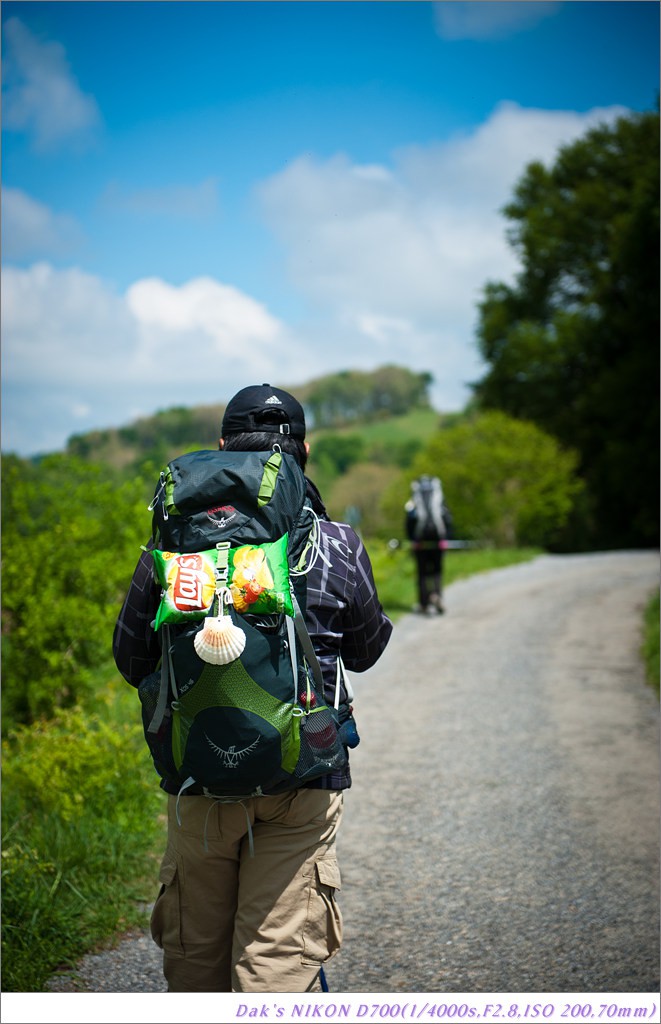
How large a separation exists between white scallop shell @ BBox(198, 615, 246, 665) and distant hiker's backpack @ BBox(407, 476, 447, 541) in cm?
967

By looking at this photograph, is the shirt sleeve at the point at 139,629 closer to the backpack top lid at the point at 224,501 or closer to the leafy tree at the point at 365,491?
the backpack top lid at the point at 224,501

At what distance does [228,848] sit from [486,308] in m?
33.2

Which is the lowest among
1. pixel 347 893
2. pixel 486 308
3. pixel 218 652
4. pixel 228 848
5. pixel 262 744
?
pixel 347 893

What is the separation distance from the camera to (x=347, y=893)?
4355 mm

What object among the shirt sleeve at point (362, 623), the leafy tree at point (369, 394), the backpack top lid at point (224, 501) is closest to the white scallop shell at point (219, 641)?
the backpack top lid at point (224, 501)

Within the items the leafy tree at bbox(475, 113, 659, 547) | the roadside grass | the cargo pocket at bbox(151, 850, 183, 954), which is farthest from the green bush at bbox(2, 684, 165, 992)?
the leafy tree at bbox(475, 113, 659, 547)

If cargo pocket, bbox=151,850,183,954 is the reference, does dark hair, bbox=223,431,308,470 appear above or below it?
above

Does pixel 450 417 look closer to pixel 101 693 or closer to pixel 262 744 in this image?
pixel 101 693

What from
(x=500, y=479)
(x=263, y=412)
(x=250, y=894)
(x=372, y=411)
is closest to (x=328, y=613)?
(x=263, y=412)

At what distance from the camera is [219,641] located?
82.4 inches

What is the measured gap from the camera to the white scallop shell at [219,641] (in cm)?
210

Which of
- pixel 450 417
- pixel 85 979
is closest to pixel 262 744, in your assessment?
pixel 85 979

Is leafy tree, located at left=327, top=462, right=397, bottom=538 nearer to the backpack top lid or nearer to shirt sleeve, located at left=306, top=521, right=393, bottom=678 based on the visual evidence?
shirt sleeve, located at left=306, top=521, right=393, bottom=678

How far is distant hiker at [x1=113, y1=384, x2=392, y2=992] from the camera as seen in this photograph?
2.15m
